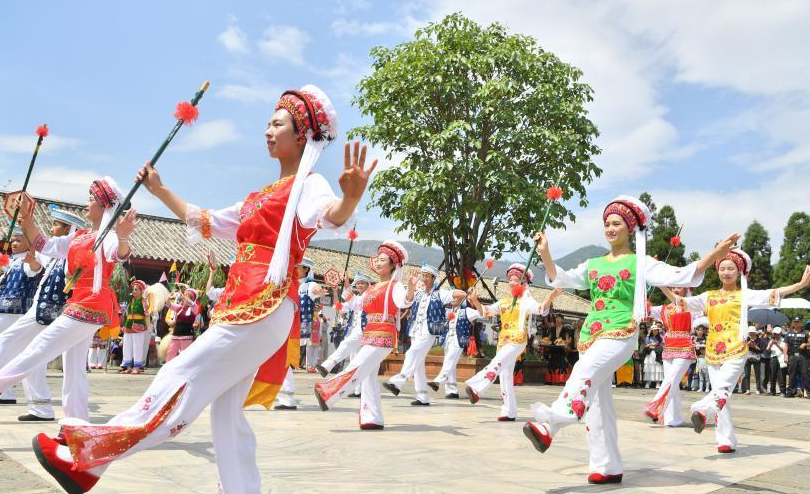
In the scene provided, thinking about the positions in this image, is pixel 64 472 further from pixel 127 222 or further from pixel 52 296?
pixel 52 296

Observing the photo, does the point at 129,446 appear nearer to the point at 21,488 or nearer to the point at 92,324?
the point at 21,488

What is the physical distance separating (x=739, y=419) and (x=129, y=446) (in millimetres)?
9346

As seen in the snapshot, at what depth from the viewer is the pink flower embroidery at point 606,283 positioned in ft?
16.4

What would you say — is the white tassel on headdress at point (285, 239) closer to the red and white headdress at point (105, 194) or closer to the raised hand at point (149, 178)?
the raised hand at point (149, 178)

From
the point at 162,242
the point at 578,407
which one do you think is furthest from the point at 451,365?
the point at 162,242

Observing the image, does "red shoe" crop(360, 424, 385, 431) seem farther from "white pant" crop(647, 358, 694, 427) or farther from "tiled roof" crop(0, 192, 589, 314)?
"tiled roof" crop(0, 192, 589, 314)

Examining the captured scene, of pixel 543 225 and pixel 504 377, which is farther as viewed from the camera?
pixel 504 377

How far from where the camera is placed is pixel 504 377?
8570mm

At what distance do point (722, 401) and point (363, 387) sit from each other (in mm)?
3327

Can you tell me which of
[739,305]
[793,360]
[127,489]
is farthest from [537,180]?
[127,489]

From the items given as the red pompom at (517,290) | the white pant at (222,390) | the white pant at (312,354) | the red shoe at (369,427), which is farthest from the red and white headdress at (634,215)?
the white pant at (312,354)

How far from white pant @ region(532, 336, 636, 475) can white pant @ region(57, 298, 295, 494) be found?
1.98 m

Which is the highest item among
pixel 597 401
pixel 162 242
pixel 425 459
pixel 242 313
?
pixel 162 242

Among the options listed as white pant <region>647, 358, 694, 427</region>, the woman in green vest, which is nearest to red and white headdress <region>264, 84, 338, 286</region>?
the woman in green vest
